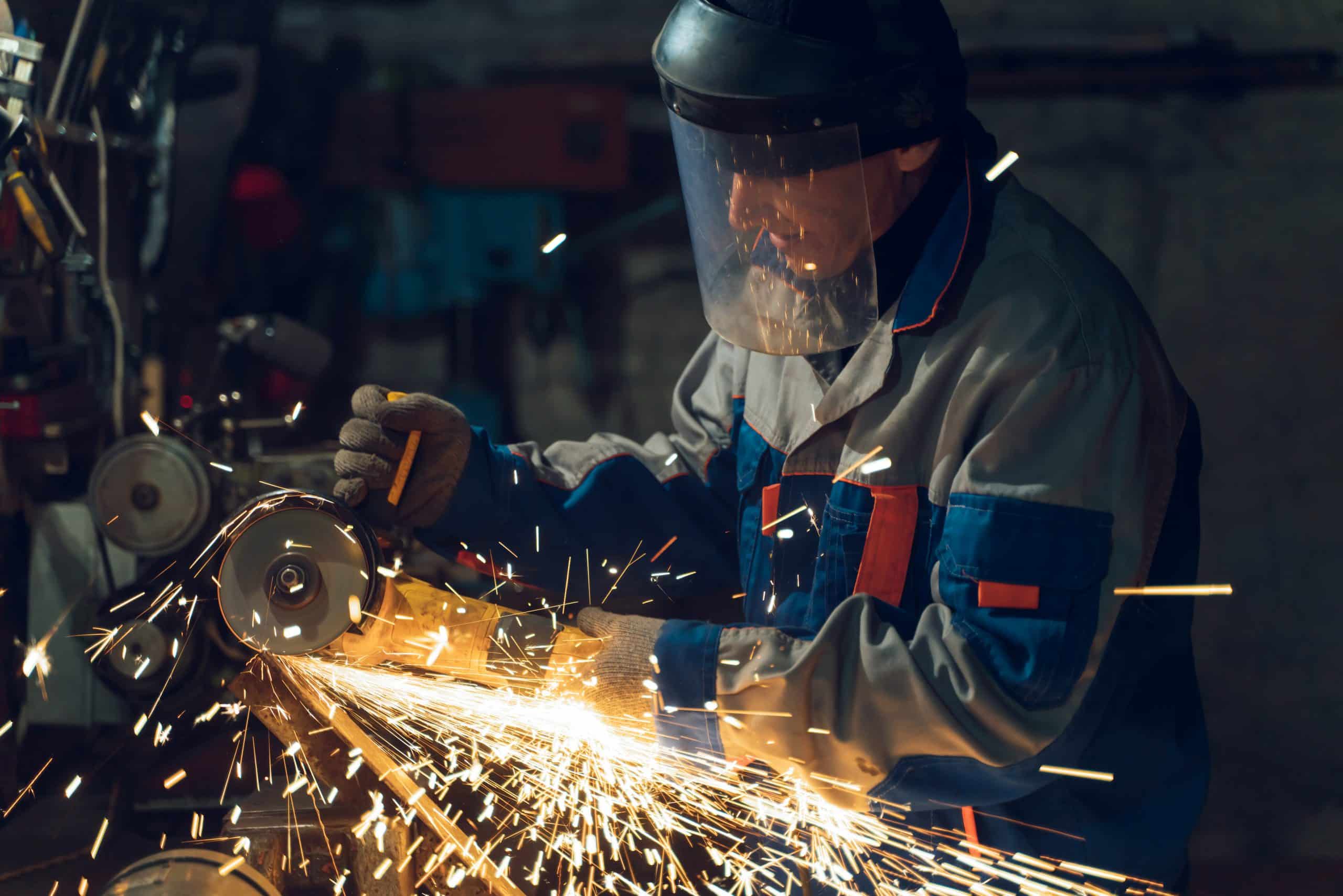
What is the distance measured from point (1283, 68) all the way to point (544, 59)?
266 centimetres

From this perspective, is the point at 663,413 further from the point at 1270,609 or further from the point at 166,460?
the point at 1270,609

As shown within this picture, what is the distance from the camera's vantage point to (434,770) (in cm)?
186

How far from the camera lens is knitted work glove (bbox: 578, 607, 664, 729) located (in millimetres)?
1612

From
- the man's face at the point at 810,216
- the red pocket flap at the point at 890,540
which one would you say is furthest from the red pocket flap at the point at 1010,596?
the man's face at the point at 810,216

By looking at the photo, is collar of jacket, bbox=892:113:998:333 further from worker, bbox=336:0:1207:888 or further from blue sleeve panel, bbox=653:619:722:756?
blue sleeve panel, bbox=653:619:722:756

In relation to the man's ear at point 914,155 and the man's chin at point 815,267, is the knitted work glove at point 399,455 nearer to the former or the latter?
the man's chin at point 815,267

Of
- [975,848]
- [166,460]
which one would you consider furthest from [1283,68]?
[166,460]

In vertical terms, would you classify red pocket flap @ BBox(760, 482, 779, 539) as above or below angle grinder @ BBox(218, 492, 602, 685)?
above

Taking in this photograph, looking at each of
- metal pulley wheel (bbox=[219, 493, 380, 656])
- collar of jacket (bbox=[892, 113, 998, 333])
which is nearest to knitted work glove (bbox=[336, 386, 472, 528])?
metal pulley wheel (bbox=[219, 493, 380, 656])

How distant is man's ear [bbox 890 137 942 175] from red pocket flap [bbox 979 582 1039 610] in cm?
73

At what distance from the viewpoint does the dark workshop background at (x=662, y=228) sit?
3670 millimetres

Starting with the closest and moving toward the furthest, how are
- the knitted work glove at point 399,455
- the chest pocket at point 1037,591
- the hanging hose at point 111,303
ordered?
the chest pocket at point 1037,591 < the knitted work glove at point 399,455 < the hanging hose at point 111,303

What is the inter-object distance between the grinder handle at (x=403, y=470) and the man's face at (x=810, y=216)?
2.39ft

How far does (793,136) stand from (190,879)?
1613 millimetres
